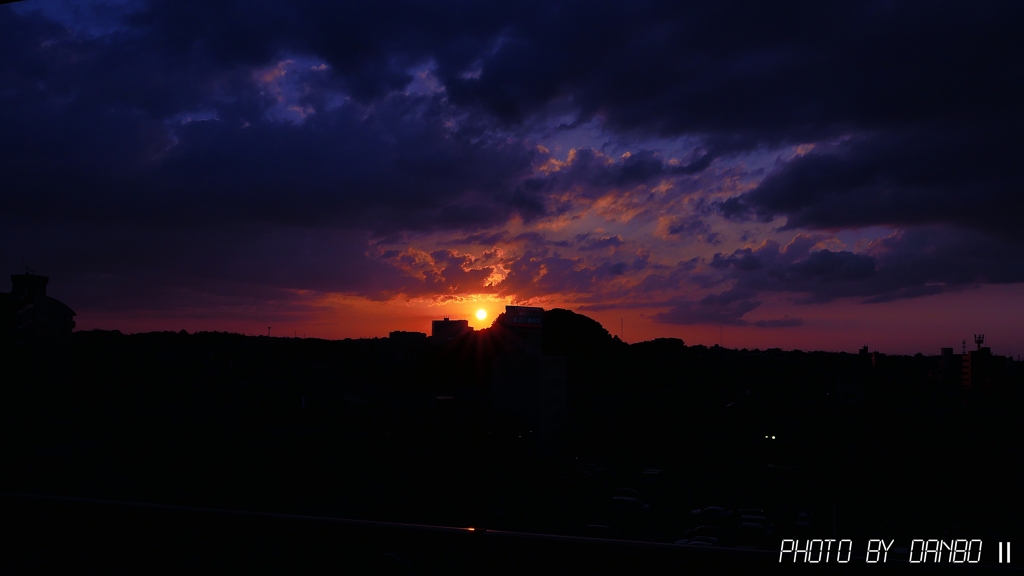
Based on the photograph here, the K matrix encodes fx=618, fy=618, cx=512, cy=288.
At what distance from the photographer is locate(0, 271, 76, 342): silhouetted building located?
23.9 metres

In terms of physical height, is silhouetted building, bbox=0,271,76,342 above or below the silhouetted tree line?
above

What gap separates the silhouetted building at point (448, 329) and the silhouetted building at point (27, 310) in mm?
62626

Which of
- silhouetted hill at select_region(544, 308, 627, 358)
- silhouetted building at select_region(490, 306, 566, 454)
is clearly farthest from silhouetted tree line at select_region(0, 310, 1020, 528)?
silhouetted hill at select_region(544, 308, 627, 358)

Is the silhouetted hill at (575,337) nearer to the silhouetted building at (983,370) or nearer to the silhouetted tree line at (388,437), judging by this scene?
the silhouetted tree line at (388,437)

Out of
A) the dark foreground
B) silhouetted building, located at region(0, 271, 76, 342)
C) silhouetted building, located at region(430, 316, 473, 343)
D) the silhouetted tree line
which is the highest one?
silhouetted building, located at region(430, 316, 473, 343)

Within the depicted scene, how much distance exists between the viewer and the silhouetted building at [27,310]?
2385cm

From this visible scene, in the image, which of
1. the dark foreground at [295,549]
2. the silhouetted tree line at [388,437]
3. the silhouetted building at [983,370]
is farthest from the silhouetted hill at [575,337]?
the dark foreground at [295,549]

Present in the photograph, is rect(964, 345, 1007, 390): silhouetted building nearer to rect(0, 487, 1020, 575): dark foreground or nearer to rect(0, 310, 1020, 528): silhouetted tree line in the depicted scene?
rect(0, 310, 1020, 528): silhouetted tree line

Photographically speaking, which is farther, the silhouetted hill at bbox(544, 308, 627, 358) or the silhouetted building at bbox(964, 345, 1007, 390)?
the silhouetted hill at bbox(544, 308, 627, 358)

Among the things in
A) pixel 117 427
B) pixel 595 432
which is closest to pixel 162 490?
pixel 117 427

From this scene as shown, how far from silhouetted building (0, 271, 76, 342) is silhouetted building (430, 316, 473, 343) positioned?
62.6 metres

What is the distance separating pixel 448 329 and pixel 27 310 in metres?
65.2

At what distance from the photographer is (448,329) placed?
3477 inches

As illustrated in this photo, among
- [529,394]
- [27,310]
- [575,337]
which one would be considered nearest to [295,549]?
[27,310]
